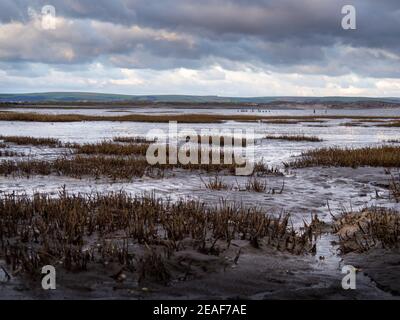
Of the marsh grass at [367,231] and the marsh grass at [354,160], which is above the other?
the marsh grass at [354,160]

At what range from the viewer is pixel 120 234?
27.2ft

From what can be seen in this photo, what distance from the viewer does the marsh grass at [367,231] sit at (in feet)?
25.9

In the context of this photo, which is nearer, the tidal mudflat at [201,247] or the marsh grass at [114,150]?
the tidal mudflat at [201,247]

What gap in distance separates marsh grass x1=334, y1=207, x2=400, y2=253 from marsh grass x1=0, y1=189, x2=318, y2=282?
78 cm

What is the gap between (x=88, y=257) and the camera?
680 cm

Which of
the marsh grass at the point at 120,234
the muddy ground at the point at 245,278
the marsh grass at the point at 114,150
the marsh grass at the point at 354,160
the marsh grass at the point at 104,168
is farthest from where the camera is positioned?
the marsh grass at the point at 114,150

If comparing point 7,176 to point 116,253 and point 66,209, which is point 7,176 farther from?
point 116,253

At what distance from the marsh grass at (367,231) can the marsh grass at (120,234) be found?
780 millimetres

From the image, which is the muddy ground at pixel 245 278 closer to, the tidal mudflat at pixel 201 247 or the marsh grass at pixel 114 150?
the tidal mudflat at pixel 201 247

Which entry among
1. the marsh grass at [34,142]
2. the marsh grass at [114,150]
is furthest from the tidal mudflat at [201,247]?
the marsh grass at [34,142]

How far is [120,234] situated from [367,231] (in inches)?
181

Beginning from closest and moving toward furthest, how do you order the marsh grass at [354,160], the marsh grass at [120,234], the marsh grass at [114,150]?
the marsh grass at [120,234] < the marsh grass at [354,160] < the marsh grass at [114,150]
